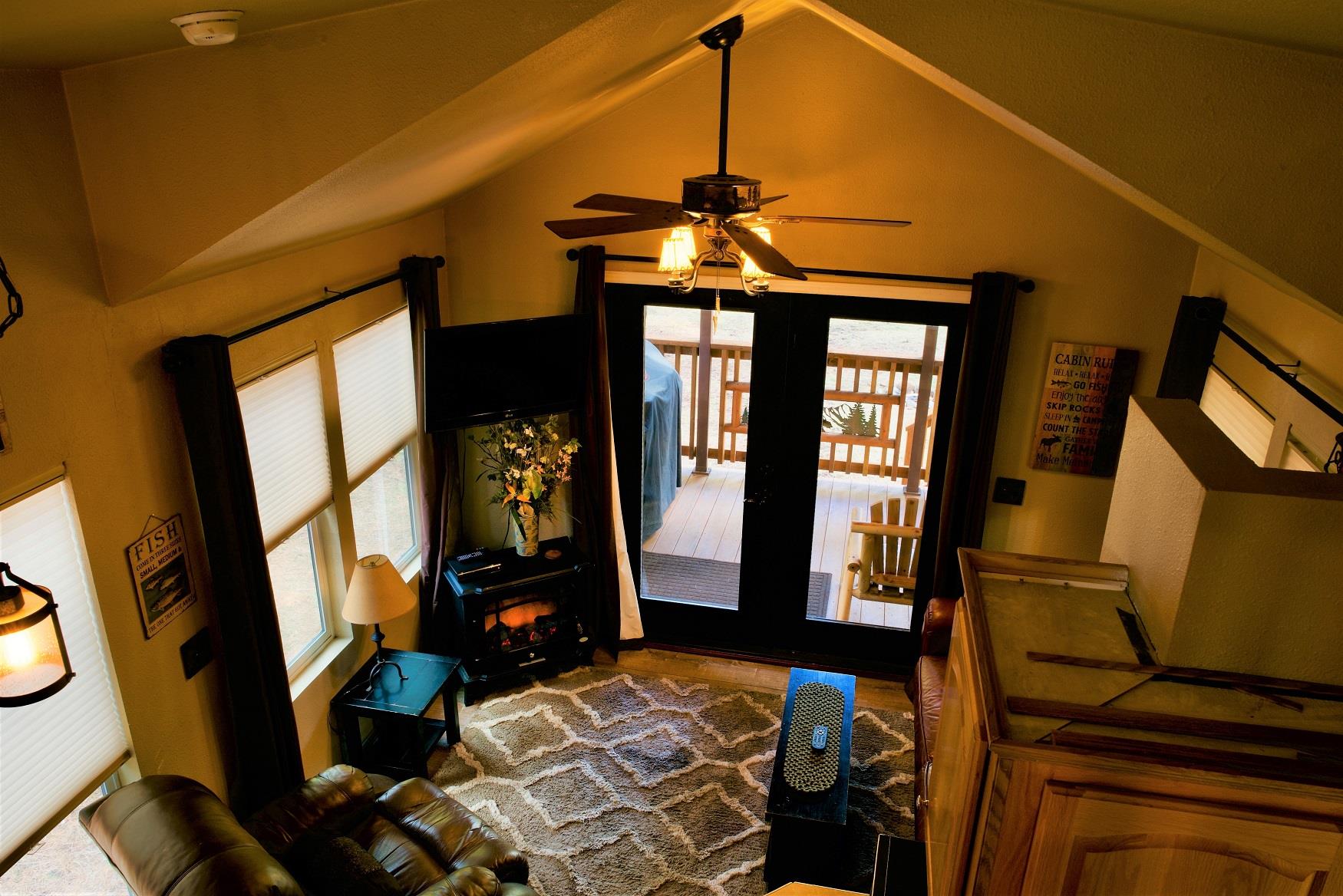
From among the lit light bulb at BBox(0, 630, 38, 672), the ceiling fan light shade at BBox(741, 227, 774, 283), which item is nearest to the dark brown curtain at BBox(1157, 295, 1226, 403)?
the ceiling fan light shade at BBox(741, 227, 774, 283)

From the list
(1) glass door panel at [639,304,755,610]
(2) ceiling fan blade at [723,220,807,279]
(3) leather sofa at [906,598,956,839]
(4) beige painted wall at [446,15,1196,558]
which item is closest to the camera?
(2) ceiling fan blade at [723,220,807,279]

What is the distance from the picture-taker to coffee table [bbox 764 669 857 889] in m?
3.63

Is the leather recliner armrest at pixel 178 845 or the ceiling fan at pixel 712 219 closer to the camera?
the leather recliner armrest at pixel 178 845

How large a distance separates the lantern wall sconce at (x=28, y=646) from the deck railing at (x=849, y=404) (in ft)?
11.8

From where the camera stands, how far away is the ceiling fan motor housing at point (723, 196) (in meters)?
2.71

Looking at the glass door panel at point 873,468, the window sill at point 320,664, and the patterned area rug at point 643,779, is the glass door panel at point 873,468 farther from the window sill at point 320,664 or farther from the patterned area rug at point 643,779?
the window sill at point 320,664

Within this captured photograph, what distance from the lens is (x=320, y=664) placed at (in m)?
4.19

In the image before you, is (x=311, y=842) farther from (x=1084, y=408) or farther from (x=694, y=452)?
(x=1084, y=408)

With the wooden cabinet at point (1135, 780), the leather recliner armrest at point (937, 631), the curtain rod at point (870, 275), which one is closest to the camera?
the wooden cabinet at point (1135, 780)

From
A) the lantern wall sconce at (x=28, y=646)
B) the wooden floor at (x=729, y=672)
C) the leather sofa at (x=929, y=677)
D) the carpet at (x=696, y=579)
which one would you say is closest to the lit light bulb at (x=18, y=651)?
the lantern wall sconce at (x=28, y=646)

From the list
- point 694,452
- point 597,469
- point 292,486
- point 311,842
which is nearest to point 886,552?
point 694,452

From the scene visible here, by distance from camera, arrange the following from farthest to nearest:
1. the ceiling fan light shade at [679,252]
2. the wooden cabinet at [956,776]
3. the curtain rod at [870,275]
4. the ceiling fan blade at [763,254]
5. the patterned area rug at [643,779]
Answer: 1. the curtain rod at [870,275]
2. the patterned area rug at [643,779]
3. the ceiling fan light shade at [679,252]
4. the ceiling fan blade at [763,254]
5. the wooden cabinet at [956,776]

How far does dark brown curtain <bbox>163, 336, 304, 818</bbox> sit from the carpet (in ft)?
8.02

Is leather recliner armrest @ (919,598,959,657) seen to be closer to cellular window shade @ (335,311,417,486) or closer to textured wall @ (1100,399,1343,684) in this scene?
cellular window shade @ (335,311,417,486)
